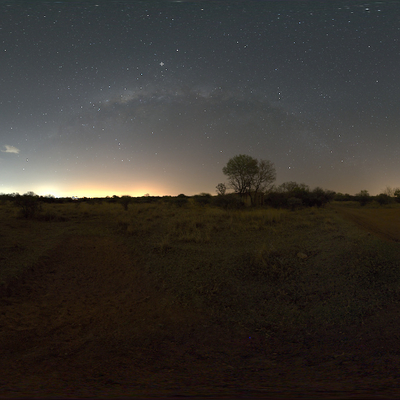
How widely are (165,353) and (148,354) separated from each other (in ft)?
0.88

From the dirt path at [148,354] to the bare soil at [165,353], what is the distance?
15mm

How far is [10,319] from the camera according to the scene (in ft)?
16.0

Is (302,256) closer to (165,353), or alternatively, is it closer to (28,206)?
(165,353)

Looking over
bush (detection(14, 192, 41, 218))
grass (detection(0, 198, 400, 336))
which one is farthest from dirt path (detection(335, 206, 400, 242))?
bush (detection(14, 192, 41, 218))

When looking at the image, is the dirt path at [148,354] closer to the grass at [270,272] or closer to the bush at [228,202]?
the grass at [270,272]

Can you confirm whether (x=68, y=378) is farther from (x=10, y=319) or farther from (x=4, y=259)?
(x=4, y=259)

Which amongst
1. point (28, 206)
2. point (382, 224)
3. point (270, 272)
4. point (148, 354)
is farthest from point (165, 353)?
point (28, 206)

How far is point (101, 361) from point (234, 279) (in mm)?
4010

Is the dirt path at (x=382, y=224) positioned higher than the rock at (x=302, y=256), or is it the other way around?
the dirt path at (x=382, y=224)

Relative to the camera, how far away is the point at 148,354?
3.71 meters

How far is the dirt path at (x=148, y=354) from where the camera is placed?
2.66 metres

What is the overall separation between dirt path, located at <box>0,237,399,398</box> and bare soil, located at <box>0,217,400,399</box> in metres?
0.01

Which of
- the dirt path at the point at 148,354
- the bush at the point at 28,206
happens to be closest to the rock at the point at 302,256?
the dirt path at the point at 148,354

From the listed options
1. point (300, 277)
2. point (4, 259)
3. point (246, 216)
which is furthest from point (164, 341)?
point (246, 216)
